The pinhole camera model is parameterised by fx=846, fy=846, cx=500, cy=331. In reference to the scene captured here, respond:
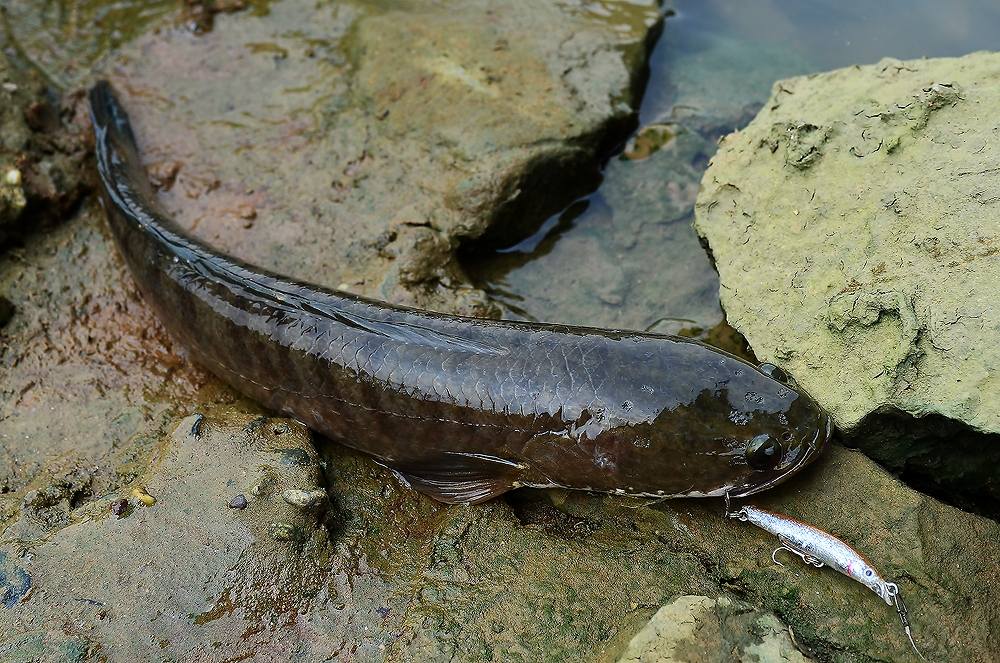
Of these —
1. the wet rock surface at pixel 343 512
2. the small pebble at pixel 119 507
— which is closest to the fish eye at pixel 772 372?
the wet rock surface at pixel 343 512

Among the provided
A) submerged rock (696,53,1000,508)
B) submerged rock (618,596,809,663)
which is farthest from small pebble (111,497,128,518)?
submerged rock (696,53,1000,508)

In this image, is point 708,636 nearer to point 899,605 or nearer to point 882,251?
point 899,605

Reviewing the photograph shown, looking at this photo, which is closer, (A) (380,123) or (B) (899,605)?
(B) (899,605)

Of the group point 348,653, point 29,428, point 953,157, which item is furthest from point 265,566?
point 953,157

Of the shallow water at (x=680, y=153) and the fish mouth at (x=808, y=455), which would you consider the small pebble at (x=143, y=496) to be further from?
the fish mouth at (x=808, y=455)

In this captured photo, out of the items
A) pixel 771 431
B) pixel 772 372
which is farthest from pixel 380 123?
pixel 771 431

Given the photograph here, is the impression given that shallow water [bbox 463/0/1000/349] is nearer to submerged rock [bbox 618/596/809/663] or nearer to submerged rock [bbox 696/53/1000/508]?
submerged rock [bbox 696/53/1000/508]

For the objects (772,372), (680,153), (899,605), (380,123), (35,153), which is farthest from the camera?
(680,153)

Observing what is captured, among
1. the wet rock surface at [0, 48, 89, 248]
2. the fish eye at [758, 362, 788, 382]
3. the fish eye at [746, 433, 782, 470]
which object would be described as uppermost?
the fish eye at [758, 362, 788, 382]
